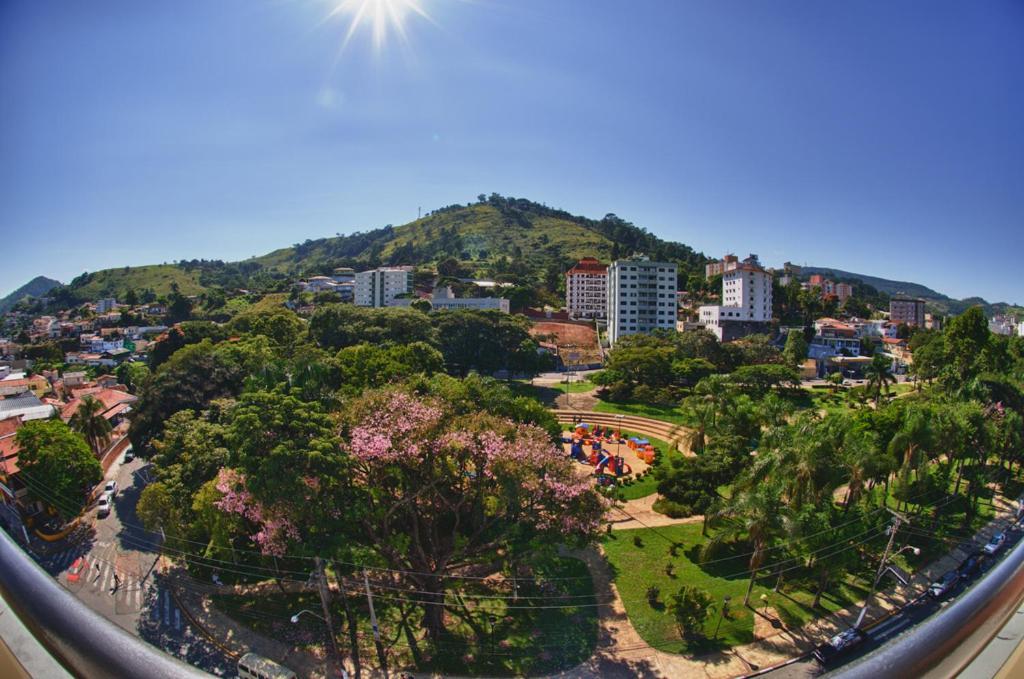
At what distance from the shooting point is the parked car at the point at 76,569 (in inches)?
84.7

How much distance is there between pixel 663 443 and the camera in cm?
1616

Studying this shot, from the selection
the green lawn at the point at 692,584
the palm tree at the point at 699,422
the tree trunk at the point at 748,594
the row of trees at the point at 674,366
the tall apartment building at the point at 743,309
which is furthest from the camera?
the tall apartment building at the point at 743,309

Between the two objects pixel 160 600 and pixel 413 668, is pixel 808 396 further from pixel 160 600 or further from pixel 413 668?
pixel 160 600

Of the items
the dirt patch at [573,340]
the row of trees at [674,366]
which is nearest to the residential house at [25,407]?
the row of trees at [674,366]

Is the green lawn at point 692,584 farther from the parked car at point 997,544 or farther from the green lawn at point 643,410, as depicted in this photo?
the green lawn at point 643,410

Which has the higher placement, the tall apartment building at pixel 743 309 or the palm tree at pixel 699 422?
the tall apartment building at pixel 743 309

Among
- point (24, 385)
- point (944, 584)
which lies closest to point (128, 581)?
point (24, 385)

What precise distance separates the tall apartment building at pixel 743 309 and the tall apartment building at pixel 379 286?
25.8 m

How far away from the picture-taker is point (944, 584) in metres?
7.04

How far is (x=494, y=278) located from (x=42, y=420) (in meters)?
45.8

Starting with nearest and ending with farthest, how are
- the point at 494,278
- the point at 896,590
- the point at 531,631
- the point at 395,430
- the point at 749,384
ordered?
the point at 395,430 → the point at 531,631 → the point at 896,590 → the point at 749,384 → the point at 494,278

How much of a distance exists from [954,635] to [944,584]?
792cm

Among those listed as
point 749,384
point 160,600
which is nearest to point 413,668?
point 160,600

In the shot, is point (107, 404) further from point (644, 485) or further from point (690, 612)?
point (644, 485)
